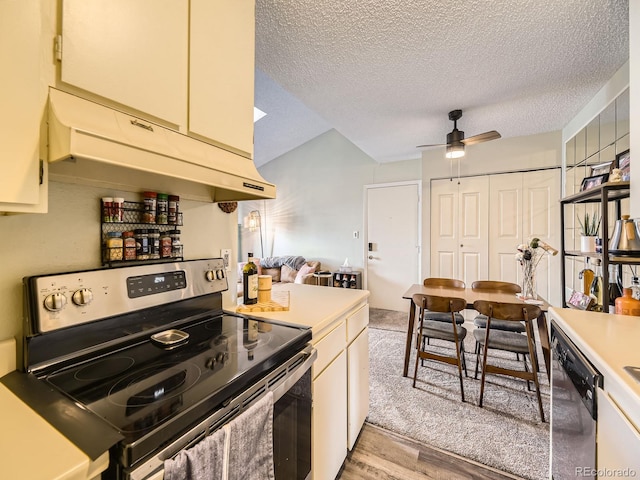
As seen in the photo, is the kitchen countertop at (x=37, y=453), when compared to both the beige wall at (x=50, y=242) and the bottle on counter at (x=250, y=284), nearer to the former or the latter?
the beige wall at (x=50, y=242)

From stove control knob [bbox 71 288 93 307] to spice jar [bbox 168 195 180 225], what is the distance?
40cm

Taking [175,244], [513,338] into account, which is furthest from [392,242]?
[175,244]

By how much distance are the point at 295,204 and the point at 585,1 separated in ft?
14.6

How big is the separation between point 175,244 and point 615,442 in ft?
5.26

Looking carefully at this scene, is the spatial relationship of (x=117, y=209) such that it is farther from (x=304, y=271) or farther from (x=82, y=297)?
(x=304, y=271)

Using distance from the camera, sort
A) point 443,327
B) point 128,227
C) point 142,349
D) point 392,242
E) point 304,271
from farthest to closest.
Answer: point 304,271, point 392,242, point 443,327, point 128,227, point 142,349

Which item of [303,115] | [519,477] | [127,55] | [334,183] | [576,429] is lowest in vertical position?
[519,477]

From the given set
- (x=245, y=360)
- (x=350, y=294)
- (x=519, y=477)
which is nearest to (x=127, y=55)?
(x=245, y=360)

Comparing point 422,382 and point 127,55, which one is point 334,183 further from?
point 127,55

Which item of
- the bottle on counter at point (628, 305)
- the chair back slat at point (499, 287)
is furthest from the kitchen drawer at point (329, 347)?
the chair back slat at point (499, 287)

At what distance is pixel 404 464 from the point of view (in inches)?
61.3

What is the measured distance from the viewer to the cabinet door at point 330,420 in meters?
1.18

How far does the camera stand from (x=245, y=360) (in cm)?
88

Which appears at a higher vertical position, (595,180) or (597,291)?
(595,180)
